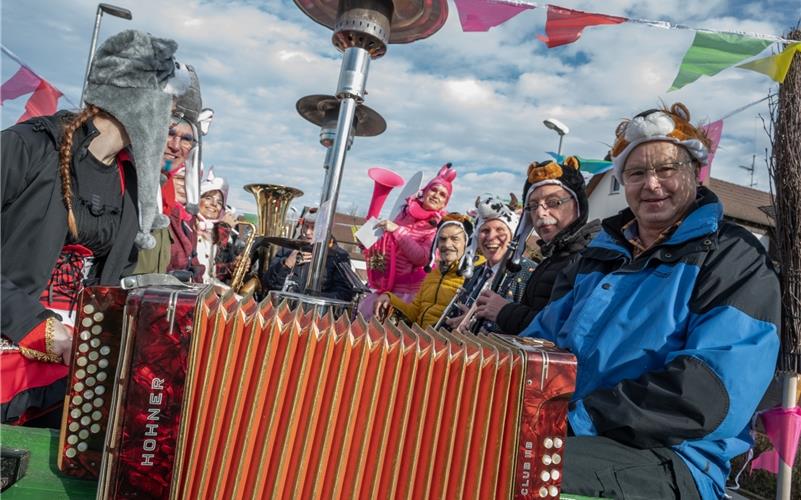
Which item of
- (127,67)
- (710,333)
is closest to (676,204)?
(710,333)

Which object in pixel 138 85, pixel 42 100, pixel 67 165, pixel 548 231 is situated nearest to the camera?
pixel 67 165

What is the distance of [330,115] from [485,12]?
1.30m

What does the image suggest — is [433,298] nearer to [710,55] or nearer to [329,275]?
[329,275]

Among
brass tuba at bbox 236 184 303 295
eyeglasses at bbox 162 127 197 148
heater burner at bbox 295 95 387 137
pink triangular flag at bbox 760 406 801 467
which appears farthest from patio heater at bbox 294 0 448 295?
brass tuba at bbox 236 184 303 295

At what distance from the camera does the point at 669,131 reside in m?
2.18

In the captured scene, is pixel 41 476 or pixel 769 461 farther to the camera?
pixel 769 461

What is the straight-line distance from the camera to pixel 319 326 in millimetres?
1549

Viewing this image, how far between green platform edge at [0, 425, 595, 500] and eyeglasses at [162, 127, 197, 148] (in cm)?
177

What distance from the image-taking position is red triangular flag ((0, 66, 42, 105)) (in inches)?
303

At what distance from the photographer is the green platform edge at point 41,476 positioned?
152cm

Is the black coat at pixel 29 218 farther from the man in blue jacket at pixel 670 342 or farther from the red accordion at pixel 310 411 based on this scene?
the man in blue jacket at pixel 670 342

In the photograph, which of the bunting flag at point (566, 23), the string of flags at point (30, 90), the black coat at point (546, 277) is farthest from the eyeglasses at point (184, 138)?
the string of flags at point (30, 90)

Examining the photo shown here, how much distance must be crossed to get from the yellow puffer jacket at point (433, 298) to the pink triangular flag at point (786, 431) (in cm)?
237

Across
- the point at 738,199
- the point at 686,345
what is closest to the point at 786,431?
the point at 686,345
